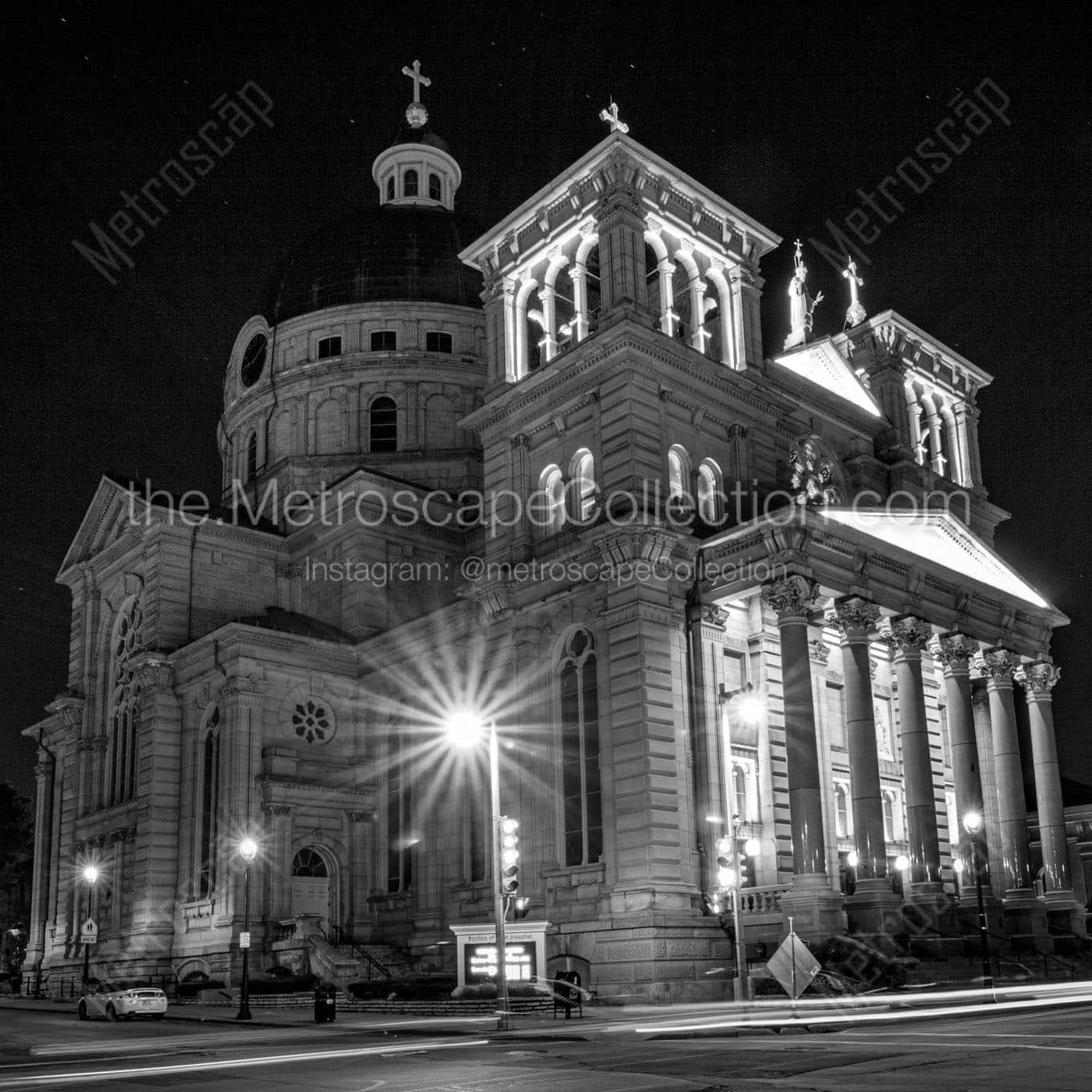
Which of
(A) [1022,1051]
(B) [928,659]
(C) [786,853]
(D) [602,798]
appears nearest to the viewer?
(A) [1022,1051]

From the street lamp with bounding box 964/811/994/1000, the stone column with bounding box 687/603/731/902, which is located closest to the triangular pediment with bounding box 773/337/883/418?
the stone column with bounding box 687/603/731/902

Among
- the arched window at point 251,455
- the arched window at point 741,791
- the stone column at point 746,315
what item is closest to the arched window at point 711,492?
the stone column at point 746,315

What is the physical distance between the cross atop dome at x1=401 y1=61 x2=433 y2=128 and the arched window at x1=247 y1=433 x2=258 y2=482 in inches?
966

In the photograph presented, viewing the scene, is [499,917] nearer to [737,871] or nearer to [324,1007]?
[737,871]

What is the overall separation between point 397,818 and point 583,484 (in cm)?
1589

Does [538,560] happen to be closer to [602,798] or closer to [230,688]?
[602,798]

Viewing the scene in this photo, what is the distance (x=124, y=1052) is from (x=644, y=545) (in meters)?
21.3

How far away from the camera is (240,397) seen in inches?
2867

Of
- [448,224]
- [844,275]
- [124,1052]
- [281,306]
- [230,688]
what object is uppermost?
[448,224]

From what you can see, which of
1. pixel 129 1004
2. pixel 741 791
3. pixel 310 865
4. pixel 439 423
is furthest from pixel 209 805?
pixel 439 423

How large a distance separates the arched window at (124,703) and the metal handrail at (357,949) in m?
12.1

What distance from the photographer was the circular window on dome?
7300cm

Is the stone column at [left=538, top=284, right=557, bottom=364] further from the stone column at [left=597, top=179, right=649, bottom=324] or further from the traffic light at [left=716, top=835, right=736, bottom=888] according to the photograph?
the traffic light at [left=716, top=835, right=736, bottom=888]

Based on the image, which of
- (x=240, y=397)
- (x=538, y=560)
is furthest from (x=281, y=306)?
(x=538, y=560)
